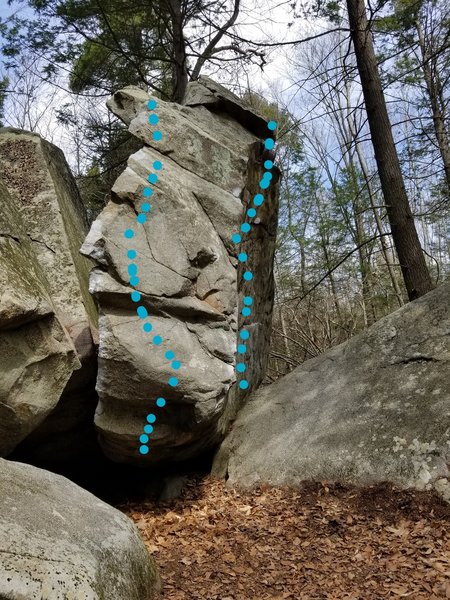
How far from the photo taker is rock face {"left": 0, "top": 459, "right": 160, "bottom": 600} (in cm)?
239

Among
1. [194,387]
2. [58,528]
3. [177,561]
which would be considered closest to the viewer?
[58,528]

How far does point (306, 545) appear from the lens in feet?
12.6

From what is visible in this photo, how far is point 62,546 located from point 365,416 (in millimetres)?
3037

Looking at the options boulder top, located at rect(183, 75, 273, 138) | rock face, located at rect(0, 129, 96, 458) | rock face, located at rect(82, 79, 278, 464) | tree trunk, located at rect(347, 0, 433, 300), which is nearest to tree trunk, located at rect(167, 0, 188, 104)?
boulder top, located at rect(183, 75, 273, 138)

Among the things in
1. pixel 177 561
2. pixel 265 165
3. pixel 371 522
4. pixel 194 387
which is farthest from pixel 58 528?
pixel 265 165

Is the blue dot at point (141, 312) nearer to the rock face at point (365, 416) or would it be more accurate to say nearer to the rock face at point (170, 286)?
the rock face at point (170, 286)

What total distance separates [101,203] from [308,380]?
759cm

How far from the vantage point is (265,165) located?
268 inches

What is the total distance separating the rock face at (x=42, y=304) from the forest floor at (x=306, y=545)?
1340 millimetres

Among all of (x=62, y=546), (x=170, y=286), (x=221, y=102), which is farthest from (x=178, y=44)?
(x=62, y=546)

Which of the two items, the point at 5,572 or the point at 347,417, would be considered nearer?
the point at 5,572

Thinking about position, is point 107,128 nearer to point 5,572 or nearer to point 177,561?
point 177,561

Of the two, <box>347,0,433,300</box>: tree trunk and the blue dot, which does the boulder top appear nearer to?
<box>347,0,433,300</box>: tree trunk

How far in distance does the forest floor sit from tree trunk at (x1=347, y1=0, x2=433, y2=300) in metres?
3.53
